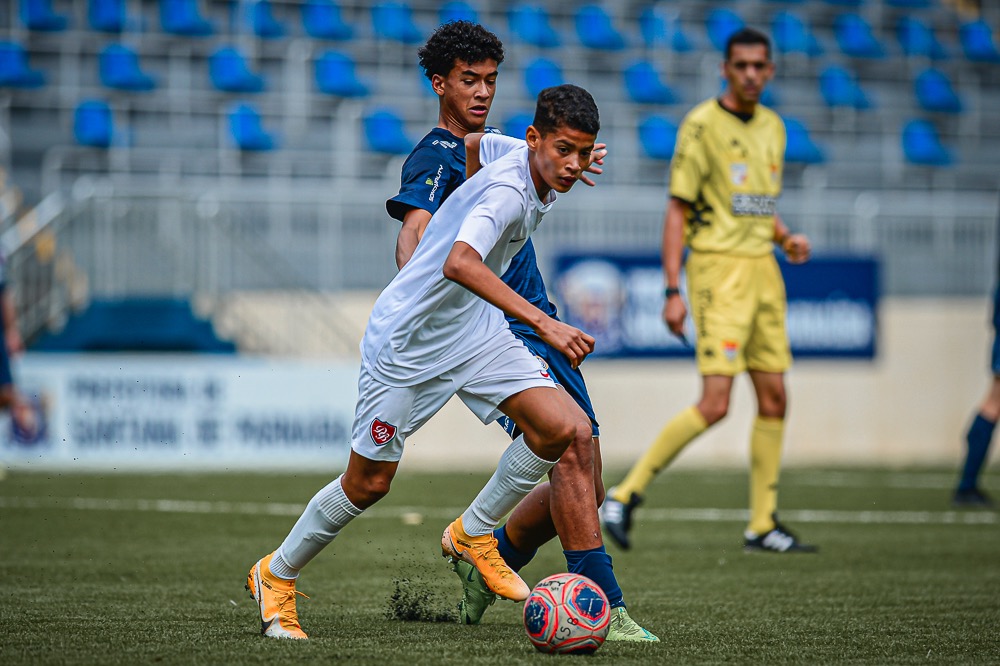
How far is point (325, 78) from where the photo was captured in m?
16.4

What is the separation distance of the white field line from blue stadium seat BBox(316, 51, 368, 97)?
26.8 ft

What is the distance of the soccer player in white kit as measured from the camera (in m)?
4.23

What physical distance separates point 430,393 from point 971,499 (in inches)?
236

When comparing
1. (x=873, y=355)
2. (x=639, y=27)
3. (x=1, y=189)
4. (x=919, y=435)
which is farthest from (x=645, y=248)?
(x=1, y=189)

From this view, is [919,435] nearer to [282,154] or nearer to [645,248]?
[645,248]

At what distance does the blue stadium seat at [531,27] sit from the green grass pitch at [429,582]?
349 inches

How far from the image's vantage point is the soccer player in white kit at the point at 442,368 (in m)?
4.23

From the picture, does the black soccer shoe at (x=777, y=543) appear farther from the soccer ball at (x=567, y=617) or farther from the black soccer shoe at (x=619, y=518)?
the soccer ball at (x=567, y=617)

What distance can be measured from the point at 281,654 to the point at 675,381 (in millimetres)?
10639

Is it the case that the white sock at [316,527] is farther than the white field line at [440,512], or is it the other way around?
the white field line at [440,512]

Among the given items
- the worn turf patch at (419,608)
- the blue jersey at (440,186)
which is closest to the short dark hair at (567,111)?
the blue jersey at (440,186)

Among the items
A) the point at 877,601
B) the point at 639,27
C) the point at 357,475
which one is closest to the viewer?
the point at 357,475

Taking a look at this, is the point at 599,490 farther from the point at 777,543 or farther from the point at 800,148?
the point at 800,148

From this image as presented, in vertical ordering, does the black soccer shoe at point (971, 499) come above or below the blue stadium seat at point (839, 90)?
below
